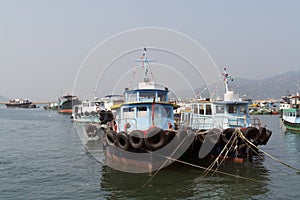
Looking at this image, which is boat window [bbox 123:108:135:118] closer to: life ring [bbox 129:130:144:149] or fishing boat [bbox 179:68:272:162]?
life ring [bbox 129:130:144:149]

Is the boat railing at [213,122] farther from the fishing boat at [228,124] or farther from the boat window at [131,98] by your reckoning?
the boat window at [131,98]

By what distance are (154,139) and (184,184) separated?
303 centimetres

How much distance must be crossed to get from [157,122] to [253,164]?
7.65 metres

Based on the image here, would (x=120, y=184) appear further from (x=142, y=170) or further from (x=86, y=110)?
(x=86, y=110)

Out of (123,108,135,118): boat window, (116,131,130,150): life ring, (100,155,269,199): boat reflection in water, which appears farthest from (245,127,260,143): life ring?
(116,131,130,150): life ring

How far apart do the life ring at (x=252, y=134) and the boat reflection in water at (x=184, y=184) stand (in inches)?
77.3

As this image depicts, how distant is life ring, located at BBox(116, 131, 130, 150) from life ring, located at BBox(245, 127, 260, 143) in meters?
8.08

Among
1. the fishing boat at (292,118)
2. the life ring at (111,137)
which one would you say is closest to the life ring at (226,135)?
the life ring at (111,137)

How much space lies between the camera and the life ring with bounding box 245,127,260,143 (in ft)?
75.1

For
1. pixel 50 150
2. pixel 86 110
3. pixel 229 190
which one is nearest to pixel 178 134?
pixel 229 190

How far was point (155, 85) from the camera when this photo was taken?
79.7 ft

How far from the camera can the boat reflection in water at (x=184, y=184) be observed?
17.3 metres

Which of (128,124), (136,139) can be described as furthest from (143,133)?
(128,124)

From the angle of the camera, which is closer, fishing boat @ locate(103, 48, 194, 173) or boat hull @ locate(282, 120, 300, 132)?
fishing boat @ locate(103, 48, 194, 173)
